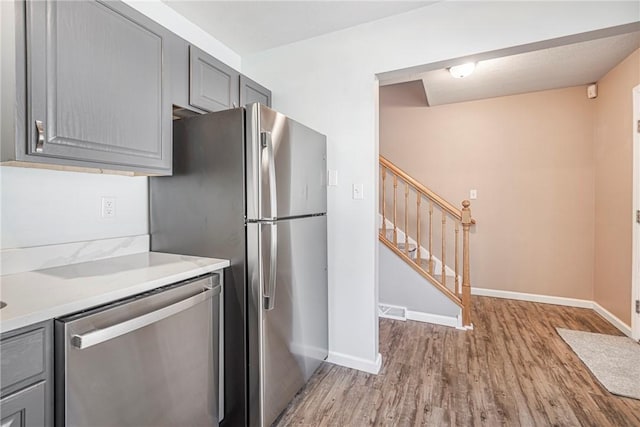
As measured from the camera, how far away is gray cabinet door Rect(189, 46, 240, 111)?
1.75 meters

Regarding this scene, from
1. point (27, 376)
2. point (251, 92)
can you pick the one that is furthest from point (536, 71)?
point (27, 376)

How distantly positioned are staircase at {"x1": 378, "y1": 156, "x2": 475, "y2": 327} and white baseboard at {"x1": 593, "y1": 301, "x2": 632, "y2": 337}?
1.30 metres

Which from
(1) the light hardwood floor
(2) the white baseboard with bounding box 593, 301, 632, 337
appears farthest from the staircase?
(2) the white baseboard with bounding box 593, 301, 632, 337

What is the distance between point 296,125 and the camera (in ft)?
5.87

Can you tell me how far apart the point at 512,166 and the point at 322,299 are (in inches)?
119

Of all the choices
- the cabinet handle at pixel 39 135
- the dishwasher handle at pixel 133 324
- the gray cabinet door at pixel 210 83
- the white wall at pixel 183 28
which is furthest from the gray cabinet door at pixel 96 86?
the dishwasher handle at pixel 133 324

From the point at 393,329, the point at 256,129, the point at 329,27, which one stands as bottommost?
the point at 393,329

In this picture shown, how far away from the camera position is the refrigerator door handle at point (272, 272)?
5.02ft

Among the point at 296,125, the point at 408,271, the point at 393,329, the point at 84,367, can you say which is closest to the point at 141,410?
the point at 84,367

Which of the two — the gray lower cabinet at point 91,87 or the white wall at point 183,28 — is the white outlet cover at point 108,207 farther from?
the white wall at point 183,28

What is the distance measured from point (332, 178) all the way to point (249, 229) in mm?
911

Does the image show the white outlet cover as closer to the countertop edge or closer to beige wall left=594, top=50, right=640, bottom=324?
the countertop edge

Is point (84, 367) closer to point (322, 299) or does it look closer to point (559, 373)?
point (322, 299)

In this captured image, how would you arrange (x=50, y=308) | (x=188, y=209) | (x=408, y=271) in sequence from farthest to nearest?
(x=408, y=271) → (x=188, y=209) → (x=50, y=308)
